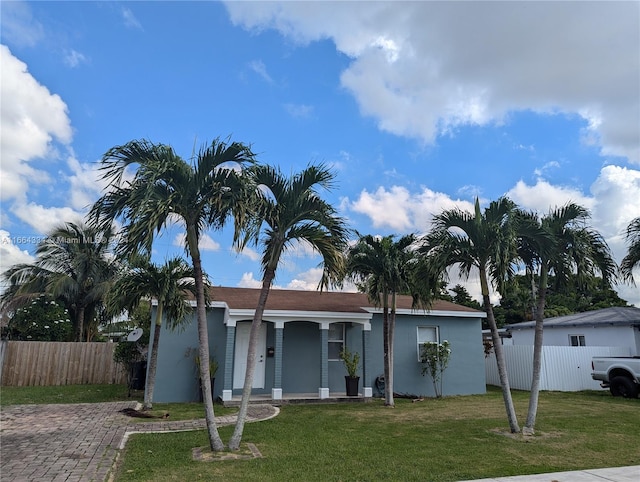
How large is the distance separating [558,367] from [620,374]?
91.3 inches

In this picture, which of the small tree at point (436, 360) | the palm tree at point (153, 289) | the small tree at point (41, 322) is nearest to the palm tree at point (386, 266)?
the small tree at point (436, 360)

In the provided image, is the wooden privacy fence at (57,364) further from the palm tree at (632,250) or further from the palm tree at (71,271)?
the palm tree at (632,250)

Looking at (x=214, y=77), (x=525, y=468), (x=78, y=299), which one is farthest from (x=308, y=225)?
(x=78, y=299)

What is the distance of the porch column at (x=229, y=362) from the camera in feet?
37.4

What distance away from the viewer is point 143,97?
11.2 meters

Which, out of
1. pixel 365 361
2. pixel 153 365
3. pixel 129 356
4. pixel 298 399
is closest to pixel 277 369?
pixel 298 399

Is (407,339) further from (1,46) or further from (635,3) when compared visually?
(1,46)

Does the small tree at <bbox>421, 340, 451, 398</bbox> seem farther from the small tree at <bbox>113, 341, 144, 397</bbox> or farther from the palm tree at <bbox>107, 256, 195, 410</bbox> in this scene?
the small tree at <bbox>113, 341, 144, 397</bbox>

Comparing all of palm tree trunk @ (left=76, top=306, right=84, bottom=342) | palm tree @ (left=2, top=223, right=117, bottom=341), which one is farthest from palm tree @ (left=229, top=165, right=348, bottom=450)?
palm tree trunk @ (left=76, top=306, right=84, bottom=342)

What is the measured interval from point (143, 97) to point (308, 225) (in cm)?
708

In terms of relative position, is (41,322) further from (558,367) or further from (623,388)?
(623,388)

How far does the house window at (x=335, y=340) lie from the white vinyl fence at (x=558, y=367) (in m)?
7.58

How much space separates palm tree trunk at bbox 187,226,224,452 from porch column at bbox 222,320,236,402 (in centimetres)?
495

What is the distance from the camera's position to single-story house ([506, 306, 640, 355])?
1716 centimetres
